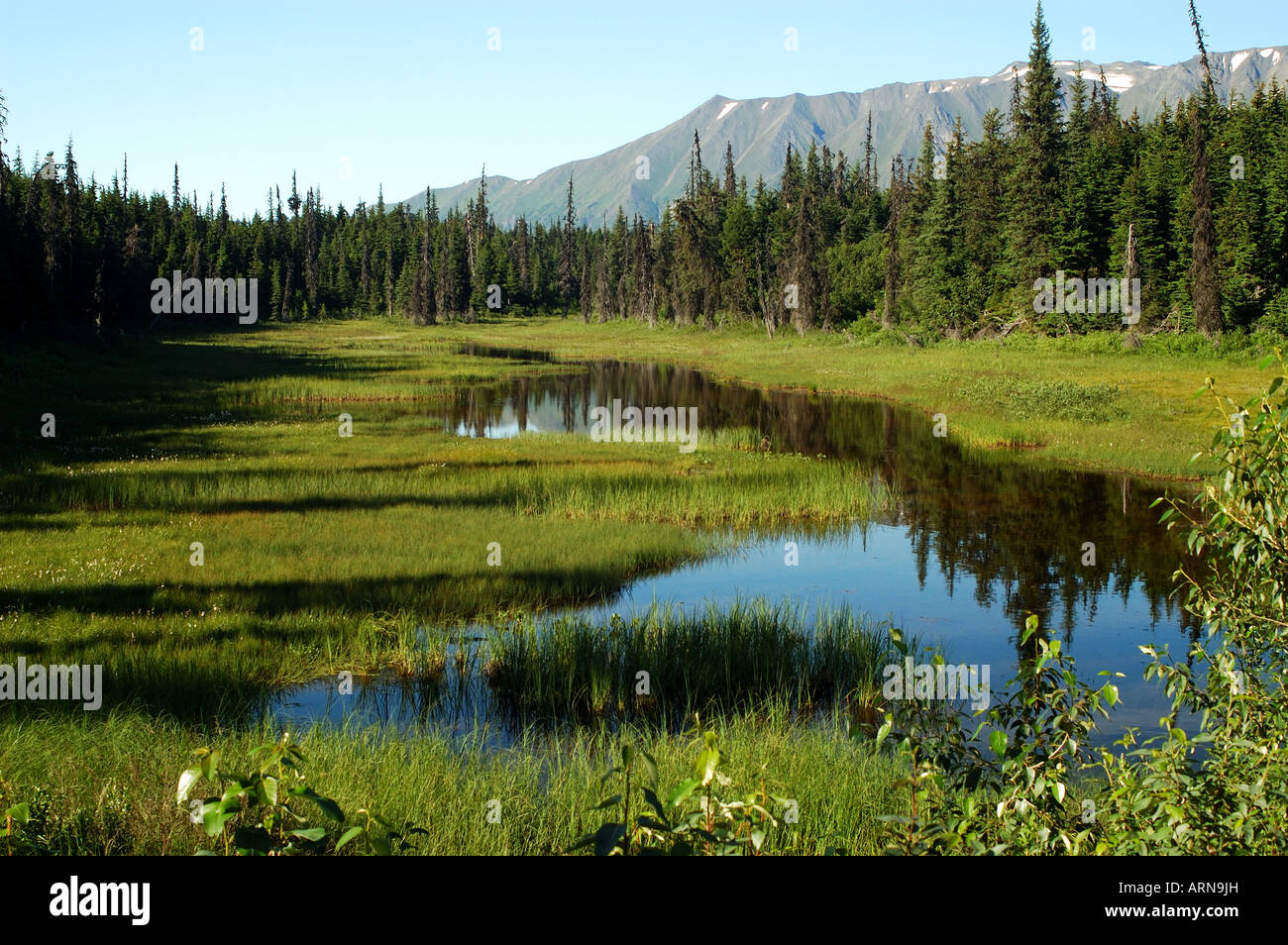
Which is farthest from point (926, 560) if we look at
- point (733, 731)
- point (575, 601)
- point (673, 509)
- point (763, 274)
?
point (763, 274)

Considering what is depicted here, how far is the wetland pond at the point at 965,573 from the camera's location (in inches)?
530

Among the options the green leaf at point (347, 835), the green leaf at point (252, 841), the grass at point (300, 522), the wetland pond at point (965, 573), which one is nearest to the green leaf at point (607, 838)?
the green leaf at point (347, 835)

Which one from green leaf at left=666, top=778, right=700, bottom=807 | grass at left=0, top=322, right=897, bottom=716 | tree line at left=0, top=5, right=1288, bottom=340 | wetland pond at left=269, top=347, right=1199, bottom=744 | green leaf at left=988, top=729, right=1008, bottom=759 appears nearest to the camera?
green leaf at left=666, top=778, right=700, bottom=807

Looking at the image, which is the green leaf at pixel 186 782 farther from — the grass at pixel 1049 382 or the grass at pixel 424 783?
the grass at pixel 1049 382

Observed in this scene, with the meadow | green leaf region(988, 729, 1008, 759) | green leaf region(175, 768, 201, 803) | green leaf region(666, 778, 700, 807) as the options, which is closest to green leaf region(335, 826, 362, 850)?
green leaf region(175, 768, 201, 803)

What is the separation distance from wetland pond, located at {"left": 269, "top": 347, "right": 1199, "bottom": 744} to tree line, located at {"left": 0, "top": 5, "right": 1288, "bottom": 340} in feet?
98.8

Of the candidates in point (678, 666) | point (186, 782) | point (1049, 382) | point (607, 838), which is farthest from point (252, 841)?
point (1049, 382)

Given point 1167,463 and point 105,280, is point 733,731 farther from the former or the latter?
point 105,280

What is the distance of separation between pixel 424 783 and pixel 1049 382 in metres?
40.3

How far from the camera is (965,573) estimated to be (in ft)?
66.7

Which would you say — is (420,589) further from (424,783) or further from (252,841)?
(252,841)

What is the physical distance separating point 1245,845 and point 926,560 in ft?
54.0

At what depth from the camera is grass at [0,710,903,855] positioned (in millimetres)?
7527

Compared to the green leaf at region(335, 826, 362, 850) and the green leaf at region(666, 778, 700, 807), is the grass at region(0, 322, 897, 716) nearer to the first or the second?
the green leaf at region(335, 826, 362, 850)
